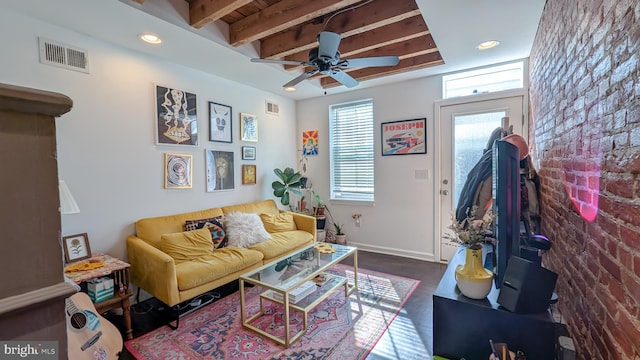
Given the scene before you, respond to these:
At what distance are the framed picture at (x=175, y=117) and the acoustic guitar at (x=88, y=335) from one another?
1707 mm

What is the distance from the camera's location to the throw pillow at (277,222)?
366 centimetres

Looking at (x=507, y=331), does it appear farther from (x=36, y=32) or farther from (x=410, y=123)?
(x=36, y=32)

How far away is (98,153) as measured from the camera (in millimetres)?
2480

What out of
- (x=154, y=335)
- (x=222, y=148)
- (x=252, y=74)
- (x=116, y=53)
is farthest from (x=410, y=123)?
(x=154, y=335)

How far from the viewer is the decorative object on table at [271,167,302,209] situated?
4.16 m

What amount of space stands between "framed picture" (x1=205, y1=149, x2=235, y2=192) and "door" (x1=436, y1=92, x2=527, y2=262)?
2.71 metres

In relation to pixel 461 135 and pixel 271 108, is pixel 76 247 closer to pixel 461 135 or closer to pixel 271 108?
pixel 271 108

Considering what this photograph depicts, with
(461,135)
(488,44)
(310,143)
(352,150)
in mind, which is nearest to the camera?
(488,44)

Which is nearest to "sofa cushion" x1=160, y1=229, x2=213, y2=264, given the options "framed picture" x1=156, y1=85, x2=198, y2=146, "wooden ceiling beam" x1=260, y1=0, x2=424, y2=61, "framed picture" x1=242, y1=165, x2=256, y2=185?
"framed picture" x1=156, y1=85, x2=198, y2=146

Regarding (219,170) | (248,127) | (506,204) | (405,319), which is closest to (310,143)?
(248,127)

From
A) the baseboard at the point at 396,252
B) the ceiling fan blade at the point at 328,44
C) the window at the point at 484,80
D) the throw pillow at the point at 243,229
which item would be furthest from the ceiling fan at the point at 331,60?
the baseboard at the point at 396,252

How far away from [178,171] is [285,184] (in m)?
1.56

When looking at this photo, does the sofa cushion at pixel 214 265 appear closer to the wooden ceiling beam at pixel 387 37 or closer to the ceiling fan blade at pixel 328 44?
the ceiling fan blade at pixel 328 44

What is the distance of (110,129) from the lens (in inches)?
101
